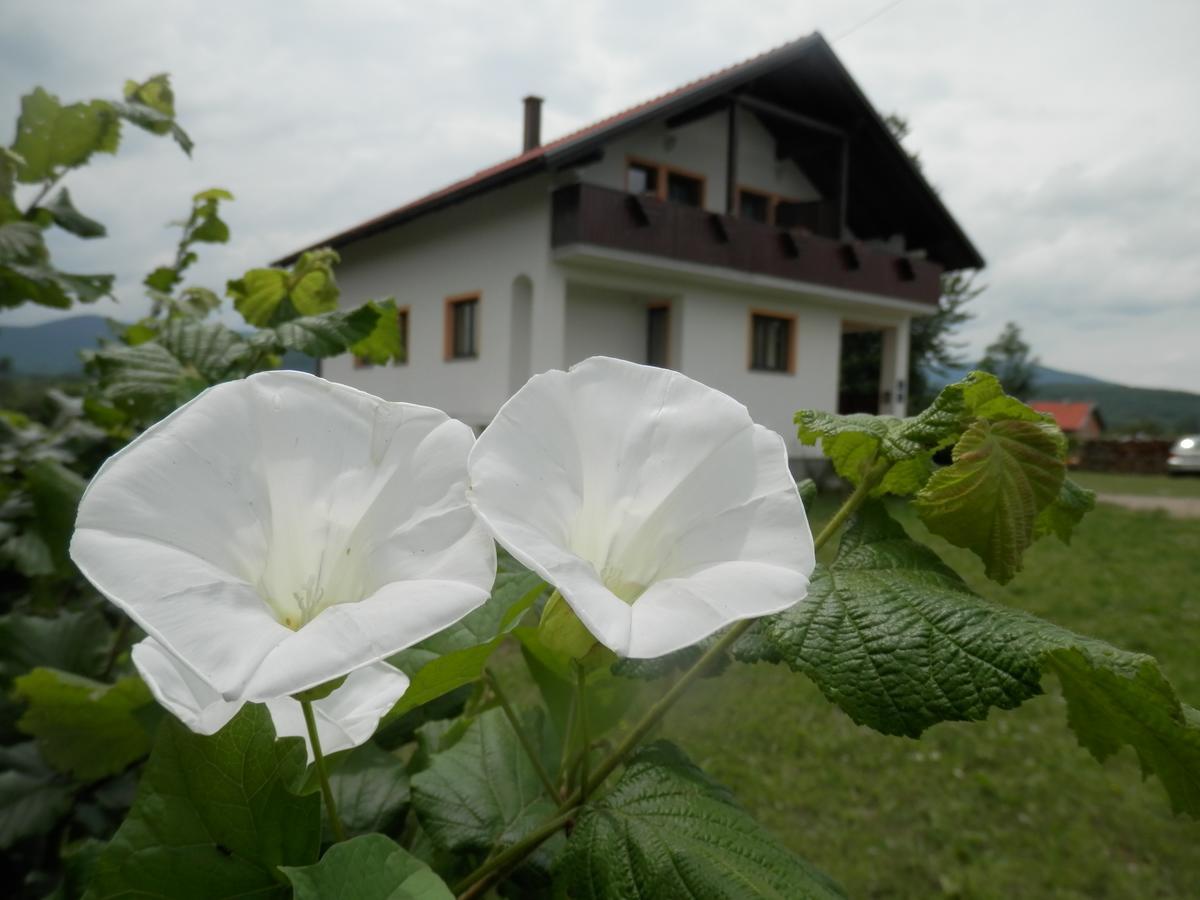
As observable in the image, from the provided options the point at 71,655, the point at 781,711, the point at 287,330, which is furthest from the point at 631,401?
the point at 781,711

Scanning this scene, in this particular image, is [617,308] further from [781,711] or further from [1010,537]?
[1010,537]

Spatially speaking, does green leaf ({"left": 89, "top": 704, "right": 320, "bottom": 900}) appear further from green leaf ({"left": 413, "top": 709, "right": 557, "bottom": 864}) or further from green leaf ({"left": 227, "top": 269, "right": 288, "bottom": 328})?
green leaf ({"left": 227, "top": 269, "right": 288, "bottom": 328})

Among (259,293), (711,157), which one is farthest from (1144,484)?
(259,293)

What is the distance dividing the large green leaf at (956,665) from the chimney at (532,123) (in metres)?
13.7

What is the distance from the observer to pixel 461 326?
12.1m

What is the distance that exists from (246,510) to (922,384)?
21098 mm

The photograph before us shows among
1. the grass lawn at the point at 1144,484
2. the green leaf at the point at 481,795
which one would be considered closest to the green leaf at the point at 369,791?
the green leaf at the point at 481,795

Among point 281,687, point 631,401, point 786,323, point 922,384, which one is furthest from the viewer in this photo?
point 922,384

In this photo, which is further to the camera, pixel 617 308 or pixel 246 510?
A: pixel 617 308

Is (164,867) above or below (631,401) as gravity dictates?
below

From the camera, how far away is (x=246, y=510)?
359 mm

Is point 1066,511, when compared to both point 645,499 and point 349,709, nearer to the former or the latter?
point 645,499

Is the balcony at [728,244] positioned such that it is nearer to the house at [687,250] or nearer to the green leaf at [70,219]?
the house at [687,250]

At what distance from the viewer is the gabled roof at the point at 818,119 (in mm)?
9977
